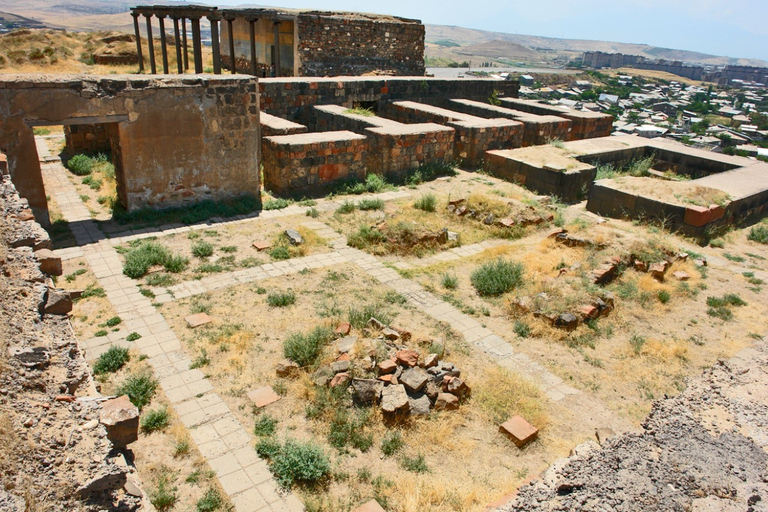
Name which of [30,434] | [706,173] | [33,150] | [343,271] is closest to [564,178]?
[706,173]

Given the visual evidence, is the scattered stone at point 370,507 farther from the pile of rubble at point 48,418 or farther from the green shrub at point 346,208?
the green shrub at point 346,208

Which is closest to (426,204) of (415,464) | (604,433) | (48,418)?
(604,433)

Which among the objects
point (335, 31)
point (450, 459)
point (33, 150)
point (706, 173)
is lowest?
point (450, 459)

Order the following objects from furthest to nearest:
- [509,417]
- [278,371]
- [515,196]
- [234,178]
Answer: [515,196]
[234,178]
[278,371]
[509,417]

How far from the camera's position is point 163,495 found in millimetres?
4129

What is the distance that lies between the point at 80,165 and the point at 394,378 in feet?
33.1

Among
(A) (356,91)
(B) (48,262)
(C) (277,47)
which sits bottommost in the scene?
(B) (48,262)

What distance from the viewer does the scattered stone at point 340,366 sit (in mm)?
5488

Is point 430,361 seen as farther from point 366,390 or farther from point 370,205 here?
point 370,205

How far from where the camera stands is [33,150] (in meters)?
8.41

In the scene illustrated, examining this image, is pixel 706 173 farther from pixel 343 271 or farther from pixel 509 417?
pixel 509 417

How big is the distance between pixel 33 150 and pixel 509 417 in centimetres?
818

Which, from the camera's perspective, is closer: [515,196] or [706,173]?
[515,196]

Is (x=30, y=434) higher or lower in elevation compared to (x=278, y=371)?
higher
